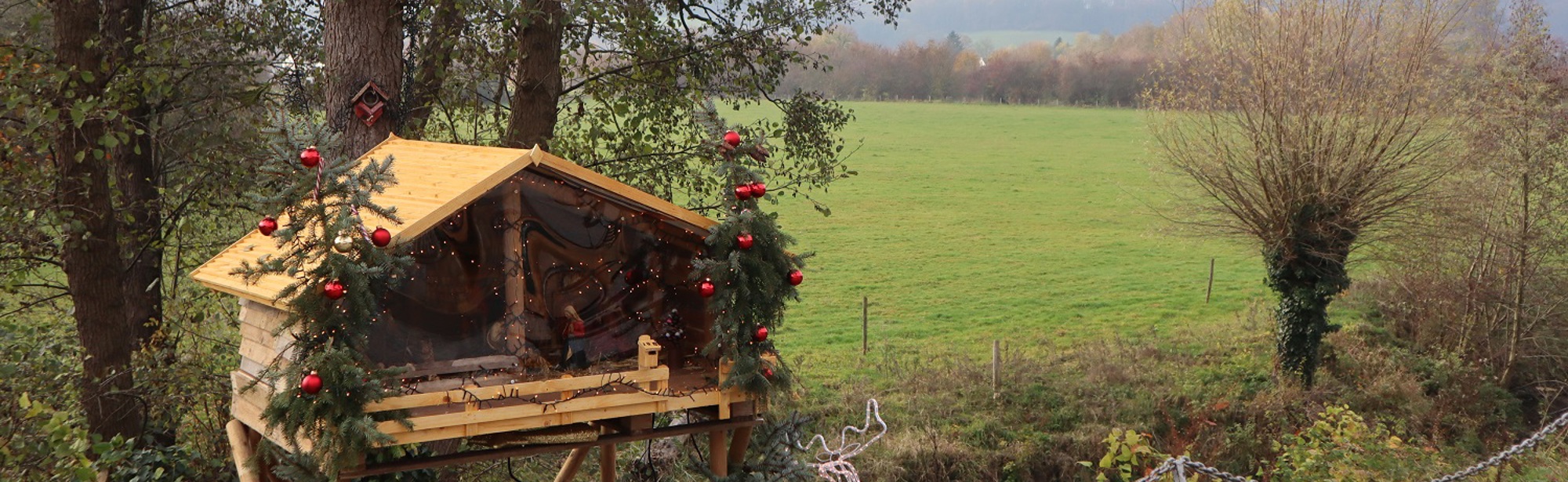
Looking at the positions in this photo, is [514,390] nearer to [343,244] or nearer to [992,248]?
[343,244]

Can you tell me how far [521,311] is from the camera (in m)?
6.55

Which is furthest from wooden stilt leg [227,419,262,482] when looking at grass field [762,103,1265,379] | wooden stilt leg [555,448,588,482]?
grass field [762,103,1265,379]

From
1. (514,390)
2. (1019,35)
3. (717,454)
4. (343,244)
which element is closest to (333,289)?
(343,244)

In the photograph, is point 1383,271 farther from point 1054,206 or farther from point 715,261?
point 715,261

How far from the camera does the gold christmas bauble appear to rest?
17.8 feet

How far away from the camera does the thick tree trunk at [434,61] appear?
10.8m

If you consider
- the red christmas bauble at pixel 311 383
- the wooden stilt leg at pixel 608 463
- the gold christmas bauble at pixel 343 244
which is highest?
the gold christmas bauble at pixel 343 244

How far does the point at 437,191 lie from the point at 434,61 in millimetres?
5440

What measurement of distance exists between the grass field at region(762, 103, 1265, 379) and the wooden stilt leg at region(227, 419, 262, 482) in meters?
10.5

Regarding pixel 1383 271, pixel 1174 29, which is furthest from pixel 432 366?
pixel 1383 271

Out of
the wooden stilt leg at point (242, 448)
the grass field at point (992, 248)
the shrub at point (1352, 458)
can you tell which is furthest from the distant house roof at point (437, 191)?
the grass field at point (992, 248)

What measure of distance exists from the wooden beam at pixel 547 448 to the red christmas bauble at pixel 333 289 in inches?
43.4

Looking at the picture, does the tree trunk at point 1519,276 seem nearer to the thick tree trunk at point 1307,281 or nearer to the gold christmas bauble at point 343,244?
the thick tree trunk at point 1307,281

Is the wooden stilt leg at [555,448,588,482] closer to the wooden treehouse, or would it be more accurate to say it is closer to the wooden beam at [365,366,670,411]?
the wooden treehouse
